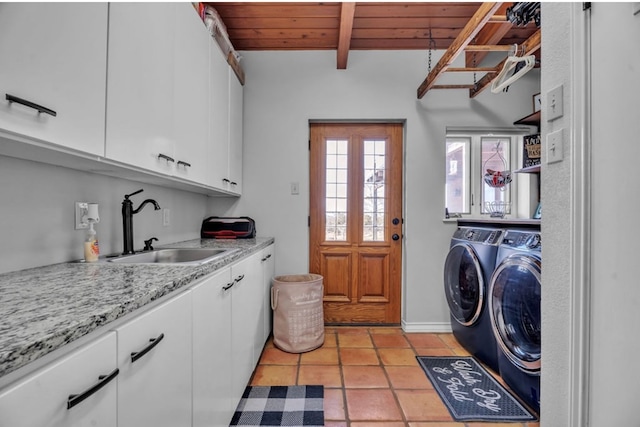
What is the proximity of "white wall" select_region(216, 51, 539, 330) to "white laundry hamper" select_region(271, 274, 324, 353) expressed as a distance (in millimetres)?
461

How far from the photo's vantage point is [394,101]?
2.69m

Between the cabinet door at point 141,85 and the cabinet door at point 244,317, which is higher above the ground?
the cabinet door at point 141,85

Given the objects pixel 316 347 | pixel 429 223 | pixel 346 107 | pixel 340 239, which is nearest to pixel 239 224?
pixel 340 239

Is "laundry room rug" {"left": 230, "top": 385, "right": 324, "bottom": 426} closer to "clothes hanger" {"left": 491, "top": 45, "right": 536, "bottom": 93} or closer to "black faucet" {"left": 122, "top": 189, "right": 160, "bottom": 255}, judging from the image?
"black faucet" {"left": 122, "top": 189, "right": 160, "bottom": 255}

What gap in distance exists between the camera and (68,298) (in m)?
0.67

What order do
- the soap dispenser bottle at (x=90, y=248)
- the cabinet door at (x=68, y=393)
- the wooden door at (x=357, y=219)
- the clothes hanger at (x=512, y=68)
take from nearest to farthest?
1. the cabinet door at (x=68, y=393)
2. the soap dispenser bottle at (x=90, y=248)
3. the clothes hanger at (x=512, y=68)
4. the wooden door at (x=357, y=219)

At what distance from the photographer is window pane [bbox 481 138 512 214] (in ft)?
9.23

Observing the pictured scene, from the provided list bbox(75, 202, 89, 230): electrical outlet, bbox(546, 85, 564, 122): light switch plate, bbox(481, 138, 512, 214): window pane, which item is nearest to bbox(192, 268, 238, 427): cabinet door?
bbox(75, 202, 89, 230): electrical outlet

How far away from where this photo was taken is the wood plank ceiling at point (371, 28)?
2.14 m

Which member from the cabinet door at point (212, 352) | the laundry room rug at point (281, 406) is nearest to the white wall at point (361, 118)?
the laundry room rug at point (281, 406)

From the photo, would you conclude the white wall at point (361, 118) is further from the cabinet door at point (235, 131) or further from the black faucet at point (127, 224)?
→ the black faucet at point (127, 224)

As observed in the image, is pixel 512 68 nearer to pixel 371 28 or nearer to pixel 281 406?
pixel 371 28

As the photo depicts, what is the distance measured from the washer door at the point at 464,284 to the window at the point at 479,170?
0.68 meters

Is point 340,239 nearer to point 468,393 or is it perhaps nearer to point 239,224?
point 239,224
